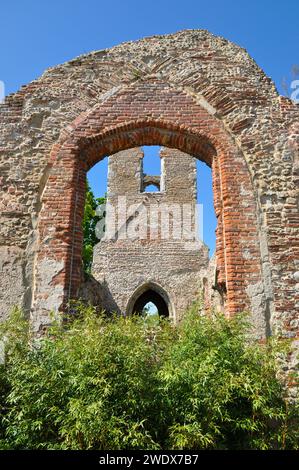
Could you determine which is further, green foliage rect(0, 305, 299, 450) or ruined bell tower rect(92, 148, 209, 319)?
ruined bell tower rect(92, 148, 209, 319)

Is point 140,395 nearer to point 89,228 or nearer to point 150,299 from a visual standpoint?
point 150,299

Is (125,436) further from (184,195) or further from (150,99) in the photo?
(184,195)

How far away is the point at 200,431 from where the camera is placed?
12.2 feet

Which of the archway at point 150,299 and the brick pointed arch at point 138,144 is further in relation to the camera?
the archway at point 150,299

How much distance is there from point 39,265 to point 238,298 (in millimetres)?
2763

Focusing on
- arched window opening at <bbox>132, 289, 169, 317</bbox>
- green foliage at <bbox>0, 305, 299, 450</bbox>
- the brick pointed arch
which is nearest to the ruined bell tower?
arched window opening at <bbox>132, 289, 169, 317</bbox>

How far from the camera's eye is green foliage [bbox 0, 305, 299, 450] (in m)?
3.62

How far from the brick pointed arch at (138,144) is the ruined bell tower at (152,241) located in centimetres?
763

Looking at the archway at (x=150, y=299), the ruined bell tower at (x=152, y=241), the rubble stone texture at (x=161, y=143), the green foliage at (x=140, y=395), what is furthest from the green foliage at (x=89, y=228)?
the green foliage at (x=140, y=395)

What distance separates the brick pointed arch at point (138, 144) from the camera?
18.4 ft

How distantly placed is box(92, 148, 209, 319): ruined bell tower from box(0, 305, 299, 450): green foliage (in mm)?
9152

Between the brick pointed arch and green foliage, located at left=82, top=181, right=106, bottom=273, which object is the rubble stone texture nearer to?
the brick pointed arch

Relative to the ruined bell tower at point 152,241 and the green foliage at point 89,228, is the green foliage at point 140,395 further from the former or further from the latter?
the green foliage at point 89,228

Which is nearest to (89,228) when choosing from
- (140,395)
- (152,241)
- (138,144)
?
(152,241)
